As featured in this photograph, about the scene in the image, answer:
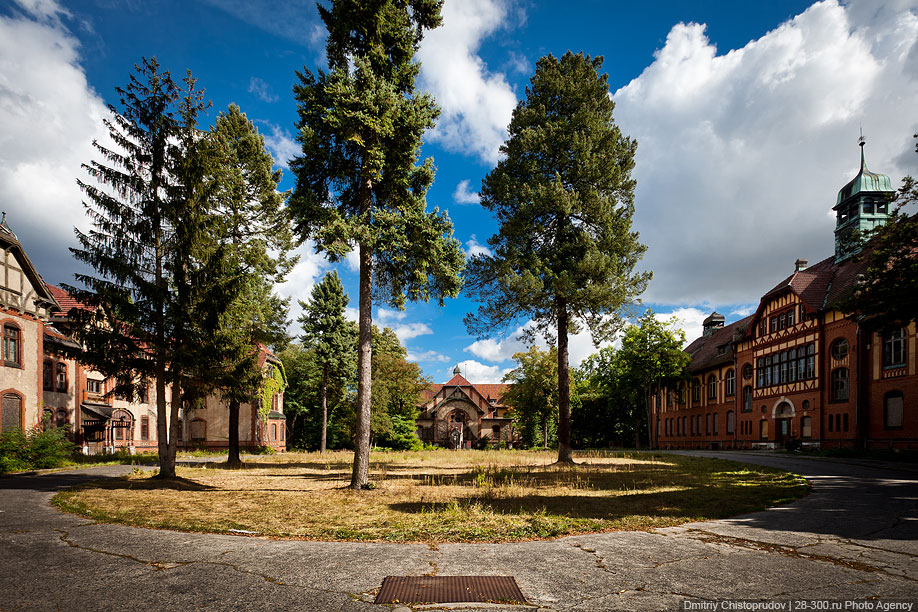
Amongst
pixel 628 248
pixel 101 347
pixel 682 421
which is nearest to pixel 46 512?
pixel 101 347

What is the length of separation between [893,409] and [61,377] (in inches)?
1867

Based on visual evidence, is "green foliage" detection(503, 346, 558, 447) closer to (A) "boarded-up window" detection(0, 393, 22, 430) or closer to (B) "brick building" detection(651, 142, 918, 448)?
(B) "brick building" detection(651, 142, 918, 448)

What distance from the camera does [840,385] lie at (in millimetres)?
32219

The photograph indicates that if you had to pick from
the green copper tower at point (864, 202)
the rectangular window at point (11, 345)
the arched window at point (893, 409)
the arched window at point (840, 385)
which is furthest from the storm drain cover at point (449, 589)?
the green copper tower at point (864, 202)

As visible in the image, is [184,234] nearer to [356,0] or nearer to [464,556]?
[356,0]

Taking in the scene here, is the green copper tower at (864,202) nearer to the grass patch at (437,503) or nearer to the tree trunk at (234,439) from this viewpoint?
the grass patch at (437,503)

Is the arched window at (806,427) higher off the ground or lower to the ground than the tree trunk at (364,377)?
lower

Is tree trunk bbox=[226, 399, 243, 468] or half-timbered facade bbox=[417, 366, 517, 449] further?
half-timbered facade bbox=[417, 366, 517, 449]

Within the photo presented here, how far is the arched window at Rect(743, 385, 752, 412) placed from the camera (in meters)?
42.7

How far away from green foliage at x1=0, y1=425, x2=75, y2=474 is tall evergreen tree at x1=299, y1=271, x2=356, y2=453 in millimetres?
17296

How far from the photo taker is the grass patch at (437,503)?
812 cm

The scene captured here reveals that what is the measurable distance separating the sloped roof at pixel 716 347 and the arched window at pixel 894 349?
51.4 ft

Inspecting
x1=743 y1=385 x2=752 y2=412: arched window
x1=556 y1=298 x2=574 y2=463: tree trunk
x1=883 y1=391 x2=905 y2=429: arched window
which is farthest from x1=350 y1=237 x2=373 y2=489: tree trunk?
x1=743 y1=385 x2=752 y2=412: arched window

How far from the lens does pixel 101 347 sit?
14.4 meters
